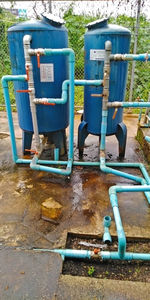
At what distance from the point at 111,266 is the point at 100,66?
200cm

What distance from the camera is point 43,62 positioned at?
2270 mm

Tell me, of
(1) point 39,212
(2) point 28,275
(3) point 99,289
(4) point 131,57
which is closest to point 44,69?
(4) point 131,57

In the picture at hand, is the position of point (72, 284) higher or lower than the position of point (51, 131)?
lower

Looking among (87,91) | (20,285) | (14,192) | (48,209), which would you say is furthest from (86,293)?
(87,91)

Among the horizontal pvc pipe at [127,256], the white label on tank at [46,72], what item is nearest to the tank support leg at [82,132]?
the white label on tank at [46,72]

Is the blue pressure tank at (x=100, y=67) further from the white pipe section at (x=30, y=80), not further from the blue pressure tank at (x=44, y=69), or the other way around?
the white pipe section at (x=30, y=80)

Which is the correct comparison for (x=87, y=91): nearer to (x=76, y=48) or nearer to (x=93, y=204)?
(x=93, y=204)

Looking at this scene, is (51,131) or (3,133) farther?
(3,133)

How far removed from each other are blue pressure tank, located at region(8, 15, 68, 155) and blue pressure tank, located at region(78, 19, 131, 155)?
293mm

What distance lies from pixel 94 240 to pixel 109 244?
13cm

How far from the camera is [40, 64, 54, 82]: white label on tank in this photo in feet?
7.48

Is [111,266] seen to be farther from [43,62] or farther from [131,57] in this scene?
[43,62]

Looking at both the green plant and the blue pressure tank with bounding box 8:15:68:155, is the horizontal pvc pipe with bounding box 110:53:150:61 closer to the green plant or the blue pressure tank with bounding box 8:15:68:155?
the blue pressure tank with bounding box 8:15:68:155

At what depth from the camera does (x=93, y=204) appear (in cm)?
212
